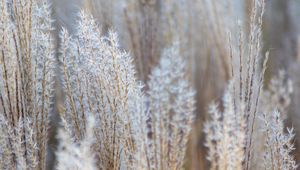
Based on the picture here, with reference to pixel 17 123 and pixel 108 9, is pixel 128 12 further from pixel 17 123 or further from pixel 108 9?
pixel 17 123

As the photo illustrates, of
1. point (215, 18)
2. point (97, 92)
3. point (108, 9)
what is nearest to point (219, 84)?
point (215, 18)

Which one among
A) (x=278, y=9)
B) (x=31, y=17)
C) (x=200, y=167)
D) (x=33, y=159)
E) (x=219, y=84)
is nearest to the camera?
(x=33, y=159)

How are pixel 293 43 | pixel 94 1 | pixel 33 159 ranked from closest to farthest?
pixel 33 159 → pixel 94 1 → pixel 293 43

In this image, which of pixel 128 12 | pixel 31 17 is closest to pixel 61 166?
pixel 31 17

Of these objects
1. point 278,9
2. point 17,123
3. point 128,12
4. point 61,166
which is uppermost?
point 278,9

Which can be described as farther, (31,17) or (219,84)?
(219,84)

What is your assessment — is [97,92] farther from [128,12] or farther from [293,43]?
[293,43]

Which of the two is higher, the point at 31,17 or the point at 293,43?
the point at 293,43
